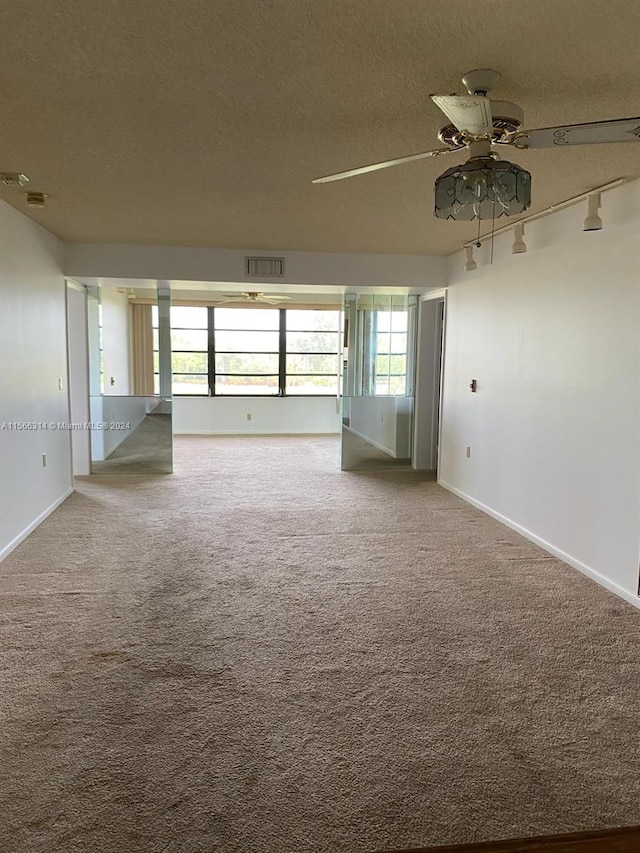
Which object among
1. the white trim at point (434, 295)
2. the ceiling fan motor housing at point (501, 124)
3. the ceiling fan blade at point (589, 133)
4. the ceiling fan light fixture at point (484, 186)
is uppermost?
the ceiling fan motor housing at point (501, 124)

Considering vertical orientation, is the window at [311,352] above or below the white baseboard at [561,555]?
above

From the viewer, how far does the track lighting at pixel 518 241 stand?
427 cm

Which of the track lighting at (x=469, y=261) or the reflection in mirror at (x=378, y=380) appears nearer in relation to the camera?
the track lighting at (x=469, y=261)

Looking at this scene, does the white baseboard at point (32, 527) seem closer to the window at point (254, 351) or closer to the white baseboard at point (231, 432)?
the white baseboard at point (231, 432)

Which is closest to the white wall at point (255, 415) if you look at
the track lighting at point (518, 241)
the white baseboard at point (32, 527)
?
the white baseboard at point (32, 527)

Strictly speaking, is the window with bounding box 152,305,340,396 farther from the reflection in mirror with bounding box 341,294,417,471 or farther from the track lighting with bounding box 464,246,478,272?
the track lighting with bounding box 464,246,478,272

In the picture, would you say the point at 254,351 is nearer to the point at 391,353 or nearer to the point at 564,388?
the point at 391,353

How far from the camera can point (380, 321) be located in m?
6.88

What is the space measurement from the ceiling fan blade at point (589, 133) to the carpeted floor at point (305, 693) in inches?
79.3

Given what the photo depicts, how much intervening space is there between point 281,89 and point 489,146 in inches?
30.2

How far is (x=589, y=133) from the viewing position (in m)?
1.86

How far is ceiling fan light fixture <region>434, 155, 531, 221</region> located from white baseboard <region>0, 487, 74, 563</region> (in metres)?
3.41

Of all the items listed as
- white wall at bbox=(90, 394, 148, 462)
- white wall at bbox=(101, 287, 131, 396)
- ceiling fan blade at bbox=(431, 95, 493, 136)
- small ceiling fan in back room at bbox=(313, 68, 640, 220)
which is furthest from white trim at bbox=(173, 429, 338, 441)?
ceiling fan blade at bbox=(431, 95, 493, 136)

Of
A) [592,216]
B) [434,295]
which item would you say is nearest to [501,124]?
[592,216]
